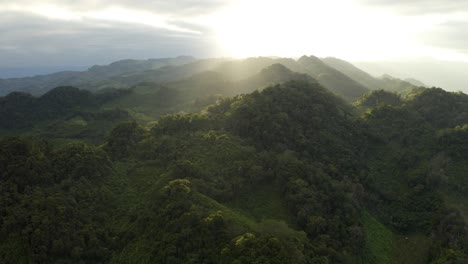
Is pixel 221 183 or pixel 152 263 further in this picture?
pixel 221 183

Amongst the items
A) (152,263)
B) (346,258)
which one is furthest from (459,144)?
(152,263)

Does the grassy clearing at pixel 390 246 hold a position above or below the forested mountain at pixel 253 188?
below

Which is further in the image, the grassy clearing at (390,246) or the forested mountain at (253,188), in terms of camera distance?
the grassy clearing at (390,246)

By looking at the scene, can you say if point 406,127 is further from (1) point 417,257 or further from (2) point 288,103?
(1) point 417,257

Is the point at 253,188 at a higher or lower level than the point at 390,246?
higher

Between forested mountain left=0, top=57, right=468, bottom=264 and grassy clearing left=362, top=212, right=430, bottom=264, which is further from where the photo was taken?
grassy clearing left=362, top=212, right=430, bottom=264

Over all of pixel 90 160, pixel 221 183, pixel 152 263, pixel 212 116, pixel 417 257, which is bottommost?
pixel 417 257

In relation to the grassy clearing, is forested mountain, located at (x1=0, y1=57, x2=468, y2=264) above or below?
above

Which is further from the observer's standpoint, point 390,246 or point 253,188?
point 253,188
